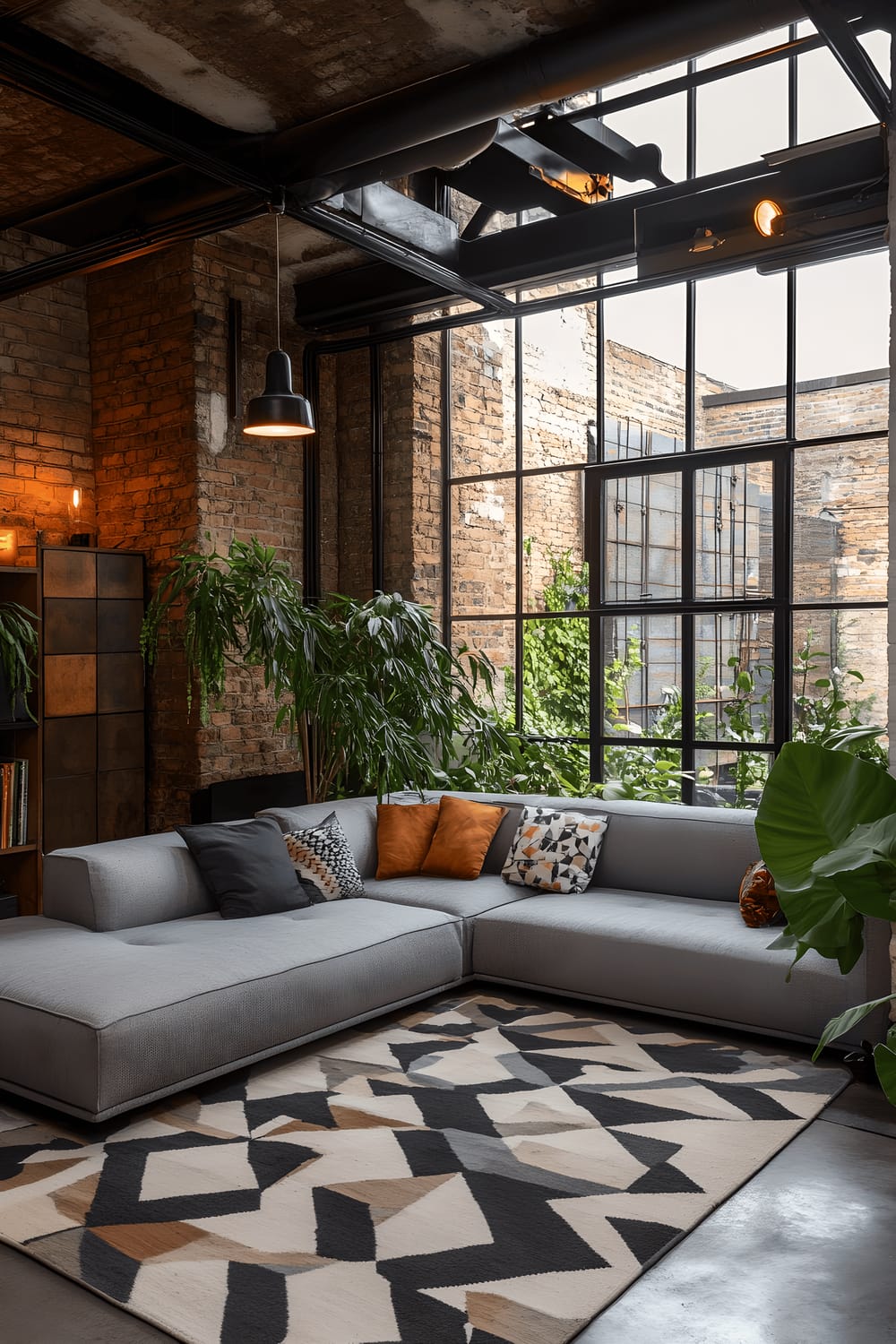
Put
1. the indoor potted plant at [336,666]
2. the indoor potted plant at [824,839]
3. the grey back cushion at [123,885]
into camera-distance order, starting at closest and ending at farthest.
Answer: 1. the indoor potted plant at [824,839]
2. the grey back cushion at [123,885]
3. the indoor potted plant at [336,666]

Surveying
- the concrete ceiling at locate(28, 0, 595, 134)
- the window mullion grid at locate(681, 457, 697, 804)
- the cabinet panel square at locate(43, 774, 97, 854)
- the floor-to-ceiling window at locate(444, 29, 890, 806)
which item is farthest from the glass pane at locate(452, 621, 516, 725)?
the concrete ceiling at locate(28, 0, 595, 134)

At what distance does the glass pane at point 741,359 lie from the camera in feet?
18.6

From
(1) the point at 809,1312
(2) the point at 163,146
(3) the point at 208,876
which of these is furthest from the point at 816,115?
(1) the point at 809,1312

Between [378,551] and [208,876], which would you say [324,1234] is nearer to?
[208,876]

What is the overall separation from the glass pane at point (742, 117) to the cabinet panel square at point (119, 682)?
393 centimetres

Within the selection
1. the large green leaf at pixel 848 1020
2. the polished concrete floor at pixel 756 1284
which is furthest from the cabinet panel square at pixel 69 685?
the large green leaf at pixel 848 1020

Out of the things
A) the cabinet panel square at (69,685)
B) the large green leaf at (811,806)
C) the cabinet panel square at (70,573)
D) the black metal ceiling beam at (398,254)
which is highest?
the black metal ceiling beam at (398,254)

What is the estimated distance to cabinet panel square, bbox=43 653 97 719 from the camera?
5.70 m

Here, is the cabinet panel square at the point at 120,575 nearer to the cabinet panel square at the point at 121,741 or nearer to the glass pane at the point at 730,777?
the cabinet panel square at the point at 121,741

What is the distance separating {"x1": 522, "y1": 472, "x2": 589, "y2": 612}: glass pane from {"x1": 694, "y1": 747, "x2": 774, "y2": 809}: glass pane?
3.95 ft

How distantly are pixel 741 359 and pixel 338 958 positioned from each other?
3.68m

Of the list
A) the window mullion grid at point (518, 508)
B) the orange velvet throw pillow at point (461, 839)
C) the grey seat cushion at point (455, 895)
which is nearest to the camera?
the grey seat cushion at point (455, 895)

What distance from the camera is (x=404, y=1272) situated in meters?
2.54

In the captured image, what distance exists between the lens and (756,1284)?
2.51 m
